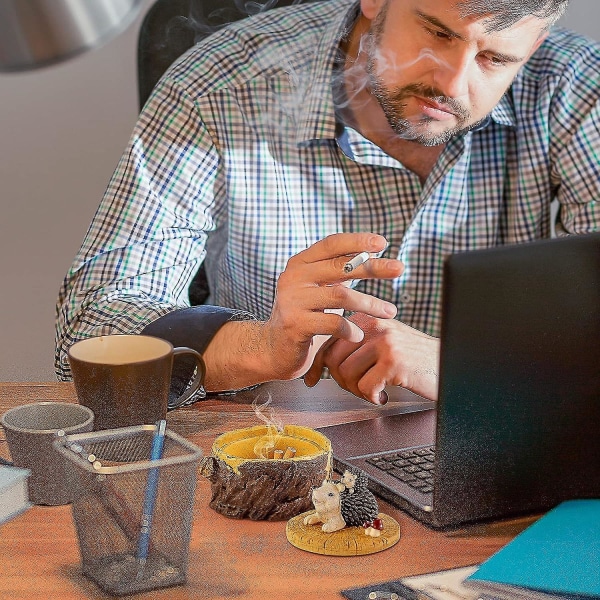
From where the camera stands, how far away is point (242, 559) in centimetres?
81

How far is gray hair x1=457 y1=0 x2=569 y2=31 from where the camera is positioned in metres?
1.38

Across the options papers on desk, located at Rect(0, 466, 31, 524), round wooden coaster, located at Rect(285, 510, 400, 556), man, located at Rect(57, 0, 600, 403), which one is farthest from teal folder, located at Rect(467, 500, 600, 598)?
man, located at Rect(57, 0, 600, 403)

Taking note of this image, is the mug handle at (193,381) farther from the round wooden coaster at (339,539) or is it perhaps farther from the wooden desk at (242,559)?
the round wooden coaster at (339,539)

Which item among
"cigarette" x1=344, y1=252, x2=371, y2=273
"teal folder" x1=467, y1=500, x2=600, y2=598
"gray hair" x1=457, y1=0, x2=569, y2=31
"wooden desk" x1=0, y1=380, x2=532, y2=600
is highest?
"gray hair" x1=457, y1=0, x2=569, y2=31

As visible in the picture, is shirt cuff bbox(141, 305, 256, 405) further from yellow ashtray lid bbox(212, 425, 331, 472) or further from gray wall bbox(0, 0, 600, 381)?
gray wall bbox(0, 0, 600, 381)

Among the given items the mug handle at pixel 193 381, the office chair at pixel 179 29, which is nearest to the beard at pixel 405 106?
the office chair at pixel 179 29

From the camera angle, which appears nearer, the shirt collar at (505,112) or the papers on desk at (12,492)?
the papers on desk at (12,492)

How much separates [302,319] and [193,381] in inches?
6.4

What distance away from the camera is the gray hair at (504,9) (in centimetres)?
138

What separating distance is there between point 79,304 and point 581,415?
0.88 metres

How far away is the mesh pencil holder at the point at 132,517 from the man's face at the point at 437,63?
89 cm

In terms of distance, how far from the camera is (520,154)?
1.73 metres

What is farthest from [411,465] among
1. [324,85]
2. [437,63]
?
[324,85]

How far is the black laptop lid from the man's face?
2.20 ft
